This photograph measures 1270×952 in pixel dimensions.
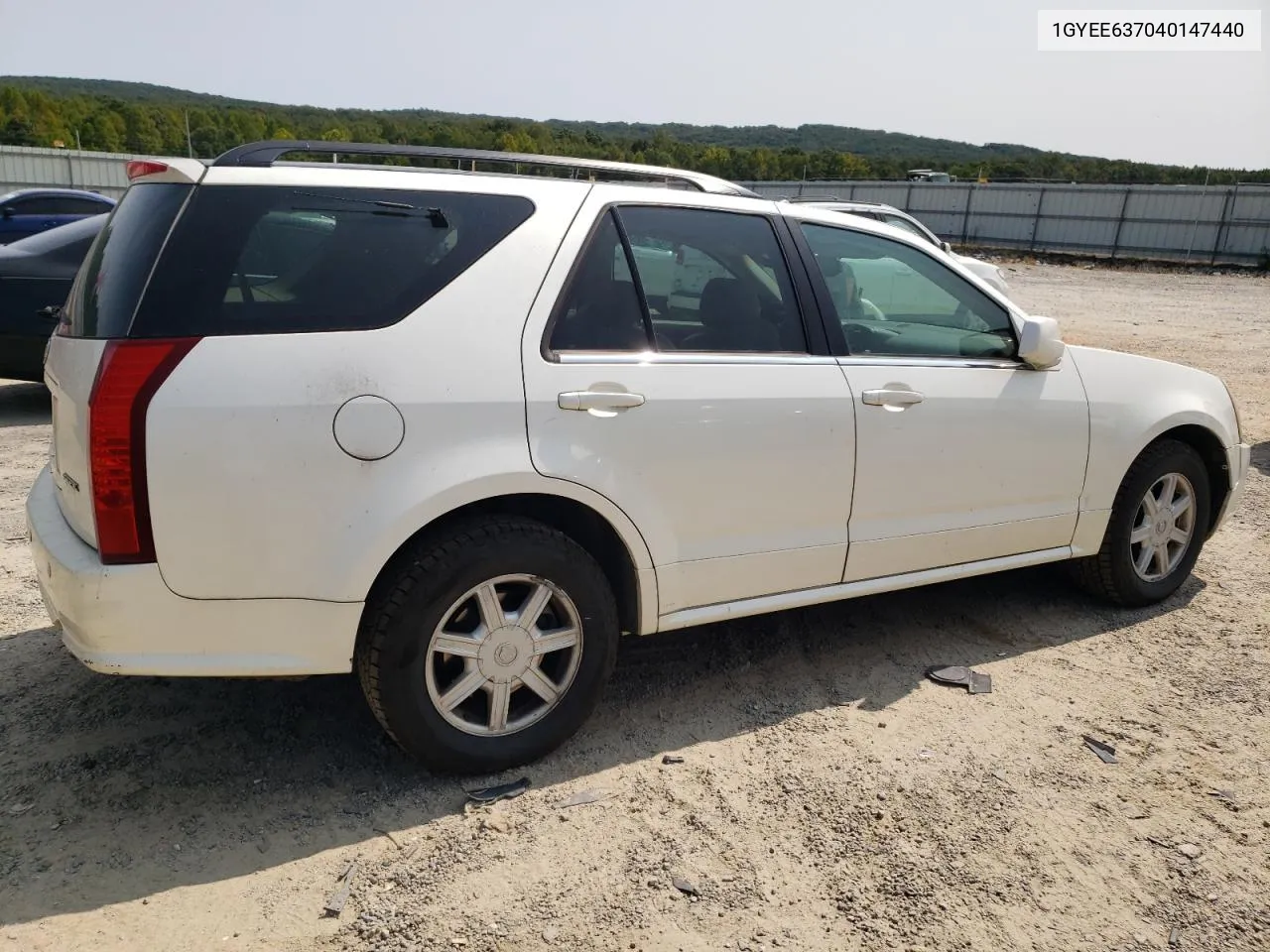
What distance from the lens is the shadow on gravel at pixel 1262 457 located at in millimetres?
6965

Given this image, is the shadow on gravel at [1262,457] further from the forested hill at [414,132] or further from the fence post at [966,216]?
the fence post at [966,216]

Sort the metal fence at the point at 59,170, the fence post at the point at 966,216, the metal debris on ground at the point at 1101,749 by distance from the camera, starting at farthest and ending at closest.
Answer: the fence post at the point at 966,216
the metal fence at the point at 59,170
the metal debris on ground at the point at 1101,749

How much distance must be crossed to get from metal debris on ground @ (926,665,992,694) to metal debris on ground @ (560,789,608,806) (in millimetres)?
1545

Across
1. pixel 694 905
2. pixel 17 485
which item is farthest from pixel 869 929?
pixel 17 485

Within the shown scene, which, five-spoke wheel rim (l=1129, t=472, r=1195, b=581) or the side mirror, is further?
five-spoke wheel rim (l=1129, t=472, r=1195, b=581)

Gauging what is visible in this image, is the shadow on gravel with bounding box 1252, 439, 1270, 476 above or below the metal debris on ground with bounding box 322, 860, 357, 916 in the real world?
above

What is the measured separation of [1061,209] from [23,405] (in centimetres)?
3341

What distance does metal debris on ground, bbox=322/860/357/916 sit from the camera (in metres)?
2.49

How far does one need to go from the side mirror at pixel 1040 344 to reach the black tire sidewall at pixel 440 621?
207 centimetres

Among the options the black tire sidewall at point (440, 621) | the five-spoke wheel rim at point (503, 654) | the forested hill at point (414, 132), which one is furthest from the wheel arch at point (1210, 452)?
the forested hill at point (414, 132)

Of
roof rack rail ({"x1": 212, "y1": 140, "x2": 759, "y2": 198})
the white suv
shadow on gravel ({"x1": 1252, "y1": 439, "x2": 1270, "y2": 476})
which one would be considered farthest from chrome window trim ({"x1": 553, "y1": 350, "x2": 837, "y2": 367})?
shadow on gravel ({"x1": 1252, "y1": 439, "x2": 1270, "y2": 476})

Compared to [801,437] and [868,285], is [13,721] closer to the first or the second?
[801,437]

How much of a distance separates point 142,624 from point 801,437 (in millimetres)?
2110

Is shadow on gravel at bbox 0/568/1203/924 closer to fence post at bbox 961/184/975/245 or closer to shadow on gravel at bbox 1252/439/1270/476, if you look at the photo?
shadow on gravel at bbox 1252/439/1270/476
